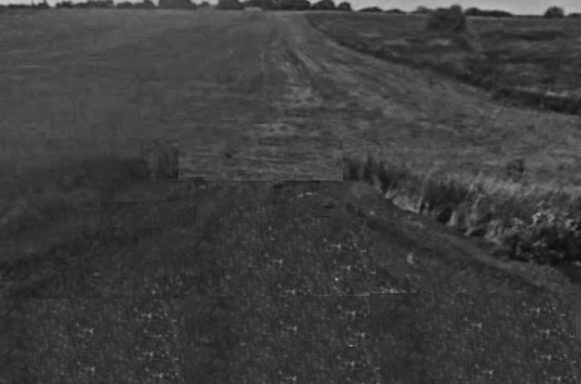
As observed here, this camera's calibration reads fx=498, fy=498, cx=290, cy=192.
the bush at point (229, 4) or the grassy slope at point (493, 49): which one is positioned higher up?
the bush at point (229, 4)

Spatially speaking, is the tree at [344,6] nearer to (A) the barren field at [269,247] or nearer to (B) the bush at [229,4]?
(B) the bush at [229,4]

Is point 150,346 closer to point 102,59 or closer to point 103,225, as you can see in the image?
point 103,225

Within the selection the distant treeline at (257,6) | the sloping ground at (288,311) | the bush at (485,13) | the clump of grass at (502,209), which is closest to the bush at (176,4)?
the distant treeline at (257,6)

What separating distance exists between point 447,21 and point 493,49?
8414 millimetres

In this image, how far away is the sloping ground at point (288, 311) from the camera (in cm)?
622

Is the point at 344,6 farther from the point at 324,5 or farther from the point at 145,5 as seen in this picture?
the point at 145,5

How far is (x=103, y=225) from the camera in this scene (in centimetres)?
917

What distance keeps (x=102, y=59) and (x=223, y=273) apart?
22784mm

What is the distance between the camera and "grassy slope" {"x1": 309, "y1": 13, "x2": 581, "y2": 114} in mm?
23484

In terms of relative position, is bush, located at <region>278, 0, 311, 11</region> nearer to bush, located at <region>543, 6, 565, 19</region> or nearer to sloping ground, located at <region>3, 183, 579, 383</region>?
bush, located at <region>543, 6, 565, 19</region>

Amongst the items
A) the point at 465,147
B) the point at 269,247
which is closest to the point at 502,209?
the point at 269,247

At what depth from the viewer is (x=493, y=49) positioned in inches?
1292

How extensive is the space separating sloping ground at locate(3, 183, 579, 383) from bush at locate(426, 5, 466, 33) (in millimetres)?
34237

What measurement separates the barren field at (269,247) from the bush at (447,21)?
898 inches
